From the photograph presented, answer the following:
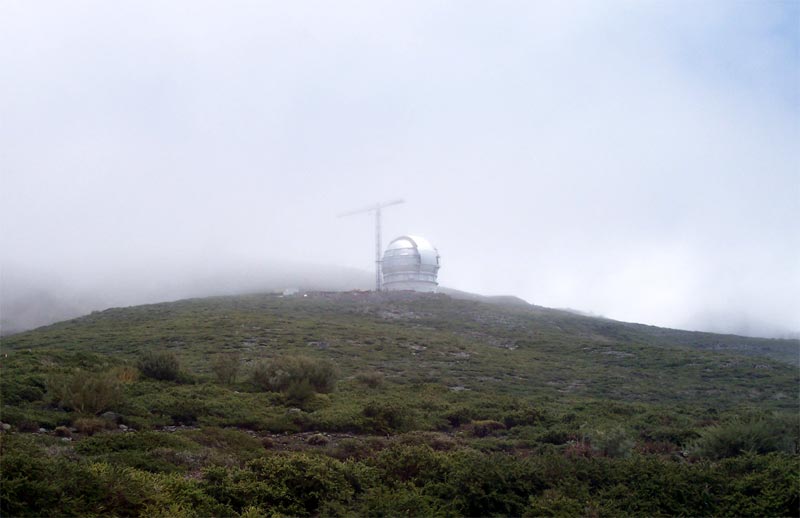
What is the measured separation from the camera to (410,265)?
54938 mm

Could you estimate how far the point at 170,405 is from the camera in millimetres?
15500

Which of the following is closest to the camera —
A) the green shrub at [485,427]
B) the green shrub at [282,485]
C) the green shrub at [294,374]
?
the green shrub at [282,485]

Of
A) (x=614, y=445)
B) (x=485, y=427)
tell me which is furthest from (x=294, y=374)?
(x=614, y=445)

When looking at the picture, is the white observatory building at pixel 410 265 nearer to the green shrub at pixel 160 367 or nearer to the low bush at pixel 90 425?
the green shrub at pixel 160 367

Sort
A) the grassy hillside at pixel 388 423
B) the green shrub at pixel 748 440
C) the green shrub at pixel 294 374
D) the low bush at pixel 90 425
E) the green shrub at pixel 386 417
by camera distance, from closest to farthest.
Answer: the grassy hillside at pixel 388 423, the green shrub at pixel 748 440, the low bush at pixel 90 425, the green shrub at pixel 386 417, the green shrub at pixel 294 374

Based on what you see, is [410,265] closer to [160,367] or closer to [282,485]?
[160,367]

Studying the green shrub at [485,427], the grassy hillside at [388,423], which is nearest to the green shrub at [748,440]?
the grassy hillside at [388,423]

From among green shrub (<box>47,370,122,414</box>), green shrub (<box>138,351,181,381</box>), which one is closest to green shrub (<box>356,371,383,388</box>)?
green shrub (<box>138,351,181,381</box>)

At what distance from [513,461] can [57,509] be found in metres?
5.51

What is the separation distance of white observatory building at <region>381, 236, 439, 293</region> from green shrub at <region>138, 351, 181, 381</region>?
35.4m

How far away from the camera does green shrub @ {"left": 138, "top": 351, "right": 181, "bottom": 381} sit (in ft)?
64.5

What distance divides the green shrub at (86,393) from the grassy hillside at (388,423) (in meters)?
0.04

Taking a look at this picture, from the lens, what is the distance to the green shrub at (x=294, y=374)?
782 inches

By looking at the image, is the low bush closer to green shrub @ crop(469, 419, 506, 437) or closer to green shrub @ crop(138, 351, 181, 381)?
green shrub @ crop(138, 351, 181, 381)
